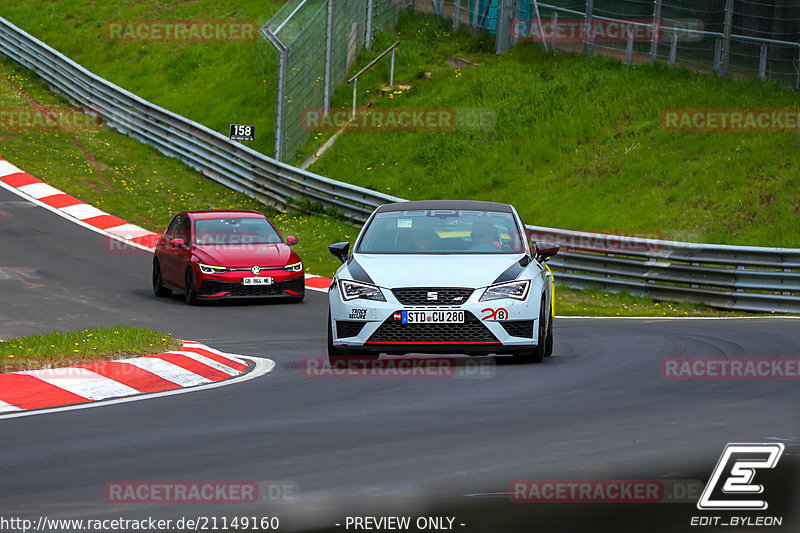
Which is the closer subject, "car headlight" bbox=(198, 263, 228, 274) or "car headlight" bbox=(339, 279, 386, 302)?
"car headlight" bbox=(339, 279, 386, 302)

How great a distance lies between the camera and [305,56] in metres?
30.0

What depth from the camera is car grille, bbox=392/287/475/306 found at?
1017cm

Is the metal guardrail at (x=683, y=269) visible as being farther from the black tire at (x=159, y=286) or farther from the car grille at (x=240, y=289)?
the black tire at (x=159, y=286)

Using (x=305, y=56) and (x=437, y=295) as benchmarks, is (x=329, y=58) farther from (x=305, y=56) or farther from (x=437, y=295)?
(x=437, y=295)

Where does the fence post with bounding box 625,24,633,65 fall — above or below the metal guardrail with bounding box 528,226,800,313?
above

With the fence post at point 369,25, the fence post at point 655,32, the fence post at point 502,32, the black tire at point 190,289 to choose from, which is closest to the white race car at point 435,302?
the black tire at point 190,289

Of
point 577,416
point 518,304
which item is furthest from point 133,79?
point 577,416

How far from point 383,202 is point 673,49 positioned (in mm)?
8509

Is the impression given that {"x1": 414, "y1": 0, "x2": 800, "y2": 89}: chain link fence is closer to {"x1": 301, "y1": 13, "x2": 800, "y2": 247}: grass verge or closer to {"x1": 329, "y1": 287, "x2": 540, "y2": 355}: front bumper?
{"x1": 301, "y1": 13, "x2": 800, "y2": 247}: grass verge

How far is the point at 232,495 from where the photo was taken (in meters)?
5.62

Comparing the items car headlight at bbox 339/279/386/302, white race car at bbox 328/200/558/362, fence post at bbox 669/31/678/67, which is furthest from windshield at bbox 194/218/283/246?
fence post at bbox 669/31/678/67

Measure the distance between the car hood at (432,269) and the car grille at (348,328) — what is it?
404 millimetres

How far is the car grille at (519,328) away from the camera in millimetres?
10320

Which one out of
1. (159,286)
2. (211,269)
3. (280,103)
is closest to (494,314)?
(211,269)
